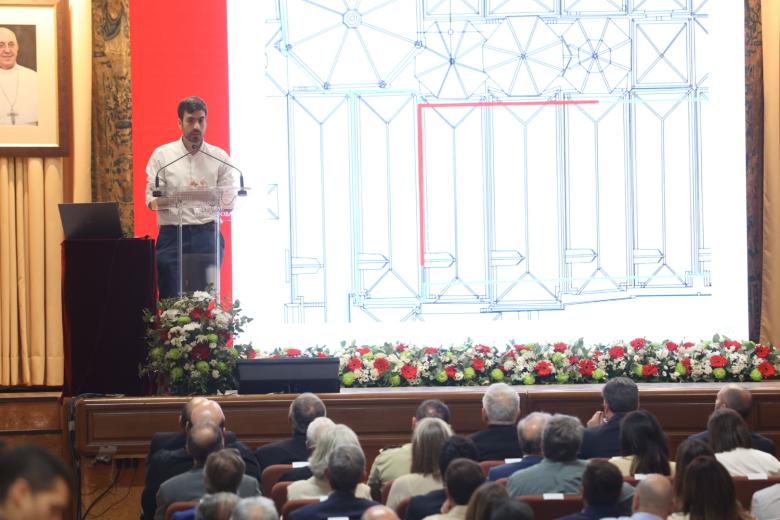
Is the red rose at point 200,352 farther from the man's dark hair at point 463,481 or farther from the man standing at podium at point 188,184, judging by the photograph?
the man's dark hair at point 463,481

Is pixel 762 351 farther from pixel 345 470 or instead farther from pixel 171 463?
pixel 345 470

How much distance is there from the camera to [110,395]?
7219mm

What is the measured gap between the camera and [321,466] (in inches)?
199

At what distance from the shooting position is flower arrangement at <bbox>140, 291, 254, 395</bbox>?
7.14 m

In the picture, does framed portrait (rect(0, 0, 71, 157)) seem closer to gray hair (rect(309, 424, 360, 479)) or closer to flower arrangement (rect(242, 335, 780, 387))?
flower arrangement (rect(242, 335, 780, 387))

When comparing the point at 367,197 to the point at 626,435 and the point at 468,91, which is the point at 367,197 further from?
the point at 626,435

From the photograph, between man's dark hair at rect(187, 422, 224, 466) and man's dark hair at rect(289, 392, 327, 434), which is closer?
man's dark hair at rect(187, 422, 224, 466)

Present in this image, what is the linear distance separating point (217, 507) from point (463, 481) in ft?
2.97

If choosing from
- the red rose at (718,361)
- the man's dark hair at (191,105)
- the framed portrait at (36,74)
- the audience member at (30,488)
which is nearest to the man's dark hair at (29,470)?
the audience member at (30,488)

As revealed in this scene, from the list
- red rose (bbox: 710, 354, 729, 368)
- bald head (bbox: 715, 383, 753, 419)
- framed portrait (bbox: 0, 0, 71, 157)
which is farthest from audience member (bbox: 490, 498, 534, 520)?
framed portrait (bbox: 0, 0, 71, 157)

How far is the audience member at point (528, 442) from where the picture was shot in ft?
17.5

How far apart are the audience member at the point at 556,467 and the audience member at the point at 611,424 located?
2.59ft

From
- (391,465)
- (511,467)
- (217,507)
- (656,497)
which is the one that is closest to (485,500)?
(656,497)

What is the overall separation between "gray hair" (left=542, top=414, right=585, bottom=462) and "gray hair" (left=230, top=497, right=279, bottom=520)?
1603 mm
